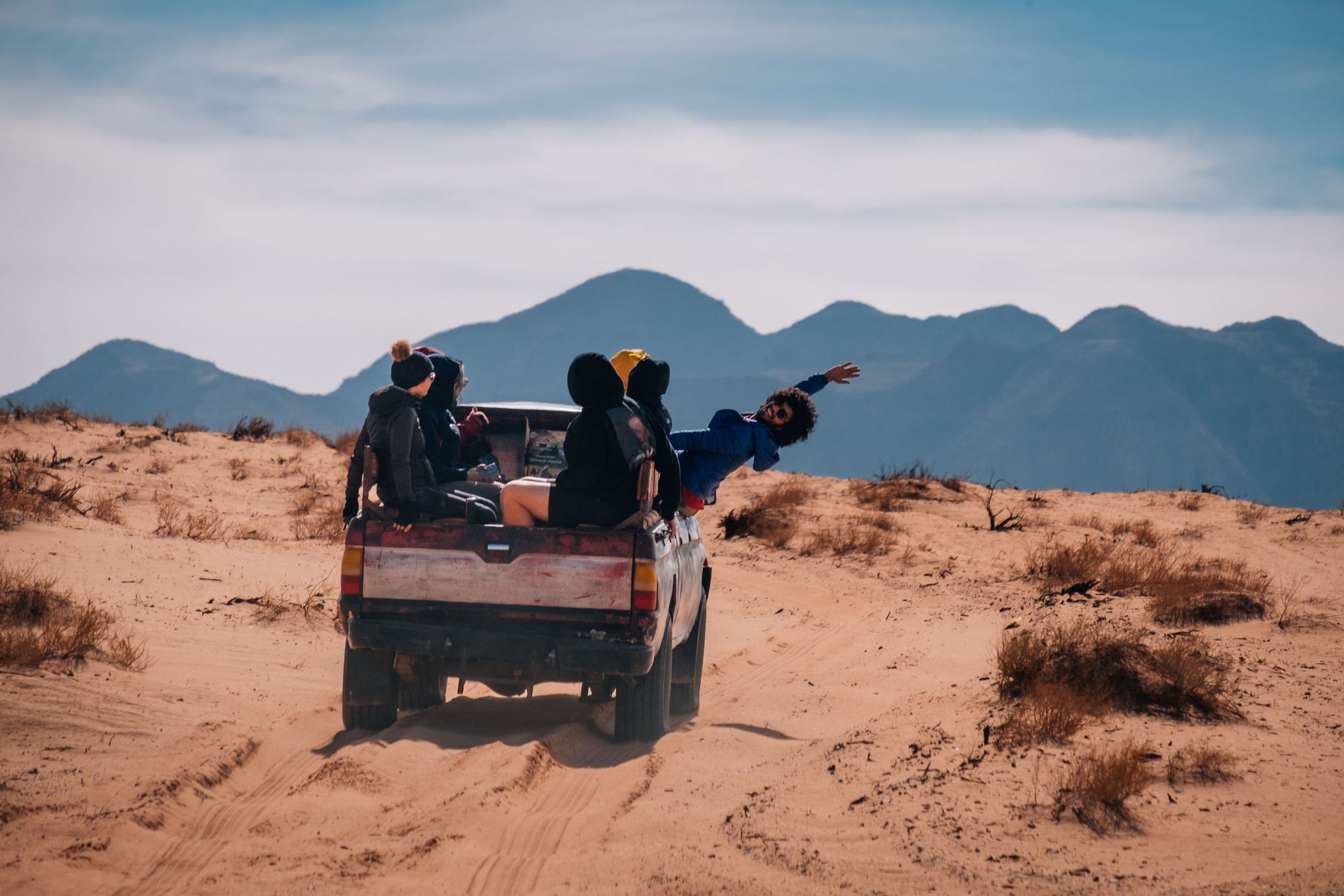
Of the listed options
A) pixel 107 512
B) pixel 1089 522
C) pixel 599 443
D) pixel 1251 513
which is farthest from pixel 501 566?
pixel 1251 513

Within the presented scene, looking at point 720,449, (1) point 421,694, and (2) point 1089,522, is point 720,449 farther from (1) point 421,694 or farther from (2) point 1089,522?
(2) point 1089,522

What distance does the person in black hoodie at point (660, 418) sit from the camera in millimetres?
7400

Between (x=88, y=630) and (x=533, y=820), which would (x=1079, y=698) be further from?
(x=88, y=630)

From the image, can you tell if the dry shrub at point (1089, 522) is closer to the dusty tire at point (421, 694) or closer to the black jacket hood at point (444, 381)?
the black jacket hood at point (444, 381)

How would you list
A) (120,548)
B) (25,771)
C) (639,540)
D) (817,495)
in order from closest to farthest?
1. (25,771)
2. (639,540)
3. (120,548)
4. (817,495)

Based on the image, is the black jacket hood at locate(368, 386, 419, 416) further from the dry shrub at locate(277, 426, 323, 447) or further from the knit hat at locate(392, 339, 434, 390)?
the dry shrub at locate(277, 426, 323, 447)

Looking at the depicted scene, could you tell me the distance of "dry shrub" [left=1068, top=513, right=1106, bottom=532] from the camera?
18688mm

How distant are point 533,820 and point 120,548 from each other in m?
8.69

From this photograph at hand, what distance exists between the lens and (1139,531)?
17.5m

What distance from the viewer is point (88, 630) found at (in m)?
8.39

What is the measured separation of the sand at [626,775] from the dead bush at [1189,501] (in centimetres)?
1105

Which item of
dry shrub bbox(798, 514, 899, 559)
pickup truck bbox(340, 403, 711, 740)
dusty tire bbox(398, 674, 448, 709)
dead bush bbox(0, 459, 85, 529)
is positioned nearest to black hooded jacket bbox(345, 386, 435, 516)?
pickup truck bbox(340, 403, 711, 740)

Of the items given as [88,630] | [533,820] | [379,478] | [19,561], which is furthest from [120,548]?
[533,820]

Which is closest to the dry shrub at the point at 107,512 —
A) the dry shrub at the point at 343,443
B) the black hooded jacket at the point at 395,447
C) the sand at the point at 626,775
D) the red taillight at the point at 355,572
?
the sand at the point at 626,775
